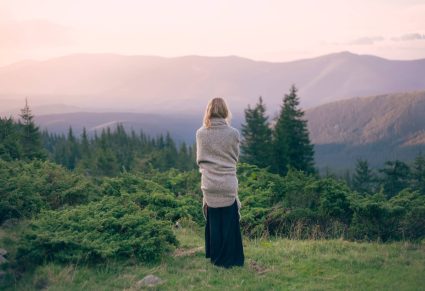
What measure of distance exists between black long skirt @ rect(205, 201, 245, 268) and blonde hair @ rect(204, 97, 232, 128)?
1448 mm

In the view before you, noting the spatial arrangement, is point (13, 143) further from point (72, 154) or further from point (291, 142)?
point (72, 154)

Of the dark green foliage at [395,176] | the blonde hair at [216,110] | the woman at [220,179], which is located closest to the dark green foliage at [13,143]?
the woman at [220,179]

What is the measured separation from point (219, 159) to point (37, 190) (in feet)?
16.7

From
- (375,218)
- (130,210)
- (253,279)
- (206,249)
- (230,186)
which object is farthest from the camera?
(375,218)

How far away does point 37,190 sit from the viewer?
10.5 metres

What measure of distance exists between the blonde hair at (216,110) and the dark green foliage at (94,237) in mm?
2086

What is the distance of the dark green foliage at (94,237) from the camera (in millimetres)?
7367

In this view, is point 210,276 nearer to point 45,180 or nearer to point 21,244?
point 21,244

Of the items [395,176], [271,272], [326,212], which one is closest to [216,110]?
[271,272]

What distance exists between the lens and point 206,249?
8023mm

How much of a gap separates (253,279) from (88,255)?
2.63 metres

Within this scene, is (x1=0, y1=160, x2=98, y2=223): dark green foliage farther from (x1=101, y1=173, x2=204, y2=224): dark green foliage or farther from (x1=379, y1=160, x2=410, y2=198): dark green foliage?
(x1=379, y1=160, x2=410, y2=198): dark green foliage

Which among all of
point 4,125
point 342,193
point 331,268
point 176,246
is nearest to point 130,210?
point 176,246

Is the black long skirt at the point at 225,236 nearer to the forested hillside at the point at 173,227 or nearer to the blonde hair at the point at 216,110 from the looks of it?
the forested hillside at the point at 173,227
